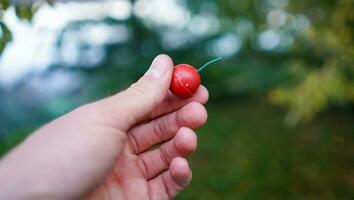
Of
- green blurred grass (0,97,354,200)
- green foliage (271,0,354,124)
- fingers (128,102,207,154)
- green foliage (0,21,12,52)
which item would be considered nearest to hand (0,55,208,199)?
fingers (128,102,207,154)

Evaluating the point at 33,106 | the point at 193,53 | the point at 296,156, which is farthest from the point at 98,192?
the point at 193,53

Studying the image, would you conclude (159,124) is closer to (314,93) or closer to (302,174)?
(314,93)

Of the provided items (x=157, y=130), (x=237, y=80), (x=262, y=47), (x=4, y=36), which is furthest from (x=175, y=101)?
(x=262, y=47)

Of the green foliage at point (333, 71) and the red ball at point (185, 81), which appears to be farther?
the green foliage at point (333, 71)

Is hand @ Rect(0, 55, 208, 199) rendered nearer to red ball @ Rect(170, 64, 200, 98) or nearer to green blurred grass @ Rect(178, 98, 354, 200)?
red ball @ Rect(170, 64, 200, 98)

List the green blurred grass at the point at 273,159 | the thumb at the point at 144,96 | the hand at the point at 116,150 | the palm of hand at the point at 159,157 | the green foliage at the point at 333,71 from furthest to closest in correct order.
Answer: the green blurred grass at the point at 273,159 < the green foliage at the point at 333,71 < the palm of hand at the point at 159,157 < the thumb at the point at 144,96 < the hand at the point at 116,150

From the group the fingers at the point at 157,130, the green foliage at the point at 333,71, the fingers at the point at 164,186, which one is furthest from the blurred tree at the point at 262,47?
the fingers at the point at 164,186

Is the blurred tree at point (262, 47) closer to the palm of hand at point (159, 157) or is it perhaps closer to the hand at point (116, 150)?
the hand at point (116, 150)

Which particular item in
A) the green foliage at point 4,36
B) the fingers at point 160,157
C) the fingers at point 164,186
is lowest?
the fingers at point 164,186
